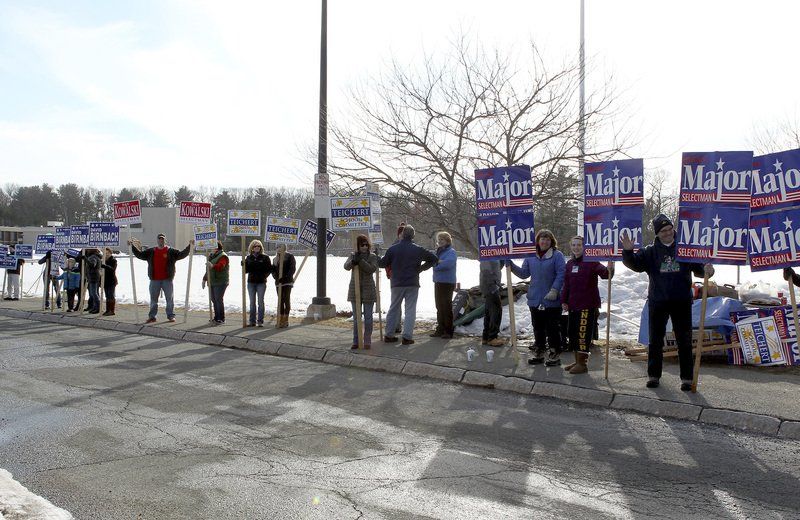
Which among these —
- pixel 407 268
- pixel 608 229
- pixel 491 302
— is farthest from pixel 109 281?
pixel 608 229

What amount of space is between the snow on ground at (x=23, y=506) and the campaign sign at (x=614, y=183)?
692 centimetres

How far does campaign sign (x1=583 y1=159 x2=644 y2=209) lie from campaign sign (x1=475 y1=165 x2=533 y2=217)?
2.87 ft

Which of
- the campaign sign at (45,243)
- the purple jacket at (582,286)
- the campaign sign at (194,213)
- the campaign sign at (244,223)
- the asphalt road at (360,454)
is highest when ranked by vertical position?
the campaign sign at (194,213)

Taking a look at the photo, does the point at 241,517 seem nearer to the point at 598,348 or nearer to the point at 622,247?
the point at 622,247

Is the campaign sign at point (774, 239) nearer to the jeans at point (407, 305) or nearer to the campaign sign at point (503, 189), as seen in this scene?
the campaign sign at point (503, 189)

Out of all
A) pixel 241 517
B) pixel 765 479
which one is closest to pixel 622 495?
pixel 765 479

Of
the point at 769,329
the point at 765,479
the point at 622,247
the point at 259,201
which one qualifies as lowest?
the point at 765,479

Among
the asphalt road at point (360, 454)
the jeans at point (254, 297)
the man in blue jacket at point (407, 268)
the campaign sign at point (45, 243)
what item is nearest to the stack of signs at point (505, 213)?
the man in blue jacket at point (407, 268)

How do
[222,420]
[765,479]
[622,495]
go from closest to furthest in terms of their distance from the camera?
[622,495] < [765,479] < [222,420]

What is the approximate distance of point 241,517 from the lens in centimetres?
437

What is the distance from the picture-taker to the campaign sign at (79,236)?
64.1 feet

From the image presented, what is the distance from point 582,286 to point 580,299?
171 millimetres

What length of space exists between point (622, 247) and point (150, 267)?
1097 centimetres

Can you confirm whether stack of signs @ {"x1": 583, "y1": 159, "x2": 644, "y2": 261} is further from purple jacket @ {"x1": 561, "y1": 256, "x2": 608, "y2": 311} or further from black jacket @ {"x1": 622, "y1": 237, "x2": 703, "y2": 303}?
black jacket @ {"x1": 622, "y1": 237, "x2": 703, "y2": 303}
